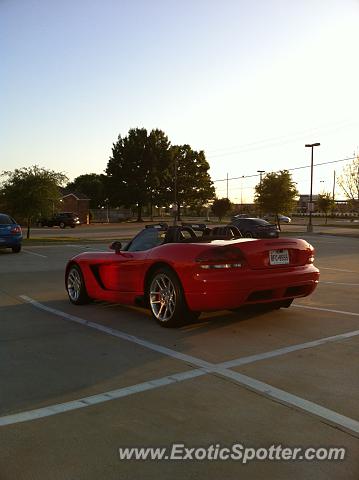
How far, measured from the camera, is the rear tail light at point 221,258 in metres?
6.23

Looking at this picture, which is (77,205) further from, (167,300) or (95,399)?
(95,399)

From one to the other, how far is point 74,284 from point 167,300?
249cm

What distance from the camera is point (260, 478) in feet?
9.57

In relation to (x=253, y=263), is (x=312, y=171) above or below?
above

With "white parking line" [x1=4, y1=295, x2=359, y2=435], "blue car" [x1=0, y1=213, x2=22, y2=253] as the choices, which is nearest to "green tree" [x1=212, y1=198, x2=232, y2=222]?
"blue car" [x1=0, y1=213, x2=22, y2=253]

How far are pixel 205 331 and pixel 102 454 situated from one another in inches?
129

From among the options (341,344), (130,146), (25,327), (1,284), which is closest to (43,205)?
(1,284)

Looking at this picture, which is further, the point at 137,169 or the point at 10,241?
the point at 137,169

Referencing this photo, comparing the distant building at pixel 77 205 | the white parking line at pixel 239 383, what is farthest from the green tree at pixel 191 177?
the white parking line at pixel 239 383

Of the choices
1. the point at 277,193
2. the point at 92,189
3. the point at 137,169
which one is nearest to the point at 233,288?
the point at 277,193

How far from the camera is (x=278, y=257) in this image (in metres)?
6.63

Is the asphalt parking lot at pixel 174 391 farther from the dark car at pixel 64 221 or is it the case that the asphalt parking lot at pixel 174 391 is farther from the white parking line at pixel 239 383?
the dark car at pixel 64 221

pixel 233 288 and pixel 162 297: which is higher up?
pixel 233 288

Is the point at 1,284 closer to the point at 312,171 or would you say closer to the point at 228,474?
the point at 228,474
